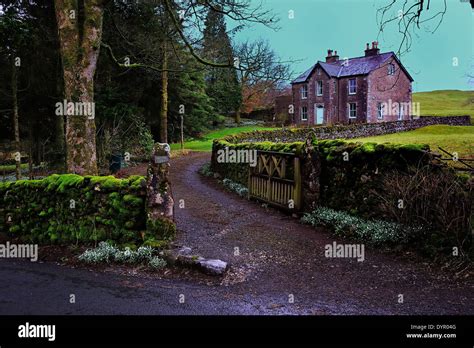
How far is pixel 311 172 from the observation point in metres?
11.1

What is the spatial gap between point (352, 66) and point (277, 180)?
37.5 metres

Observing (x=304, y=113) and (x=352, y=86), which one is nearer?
(x=352, y=86)

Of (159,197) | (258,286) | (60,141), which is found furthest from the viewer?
(60,141)

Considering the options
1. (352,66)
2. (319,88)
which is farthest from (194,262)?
(352,66)

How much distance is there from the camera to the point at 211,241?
9.19 m

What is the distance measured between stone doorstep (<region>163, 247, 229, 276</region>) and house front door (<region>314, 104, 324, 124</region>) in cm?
4143

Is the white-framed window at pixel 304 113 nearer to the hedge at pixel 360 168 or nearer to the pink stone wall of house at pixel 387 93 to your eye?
the pink stone wall of house at pixel 387 93

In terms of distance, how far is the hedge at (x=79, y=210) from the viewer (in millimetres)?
8977

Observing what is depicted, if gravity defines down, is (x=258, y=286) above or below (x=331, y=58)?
below

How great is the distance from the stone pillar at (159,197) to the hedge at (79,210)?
0.07m

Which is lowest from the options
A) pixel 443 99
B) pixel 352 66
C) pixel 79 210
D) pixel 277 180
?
pixel 79 210

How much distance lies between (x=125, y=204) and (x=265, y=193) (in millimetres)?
5470

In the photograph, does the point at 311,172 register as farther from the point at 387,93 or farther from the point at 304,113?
the point at 304,113
